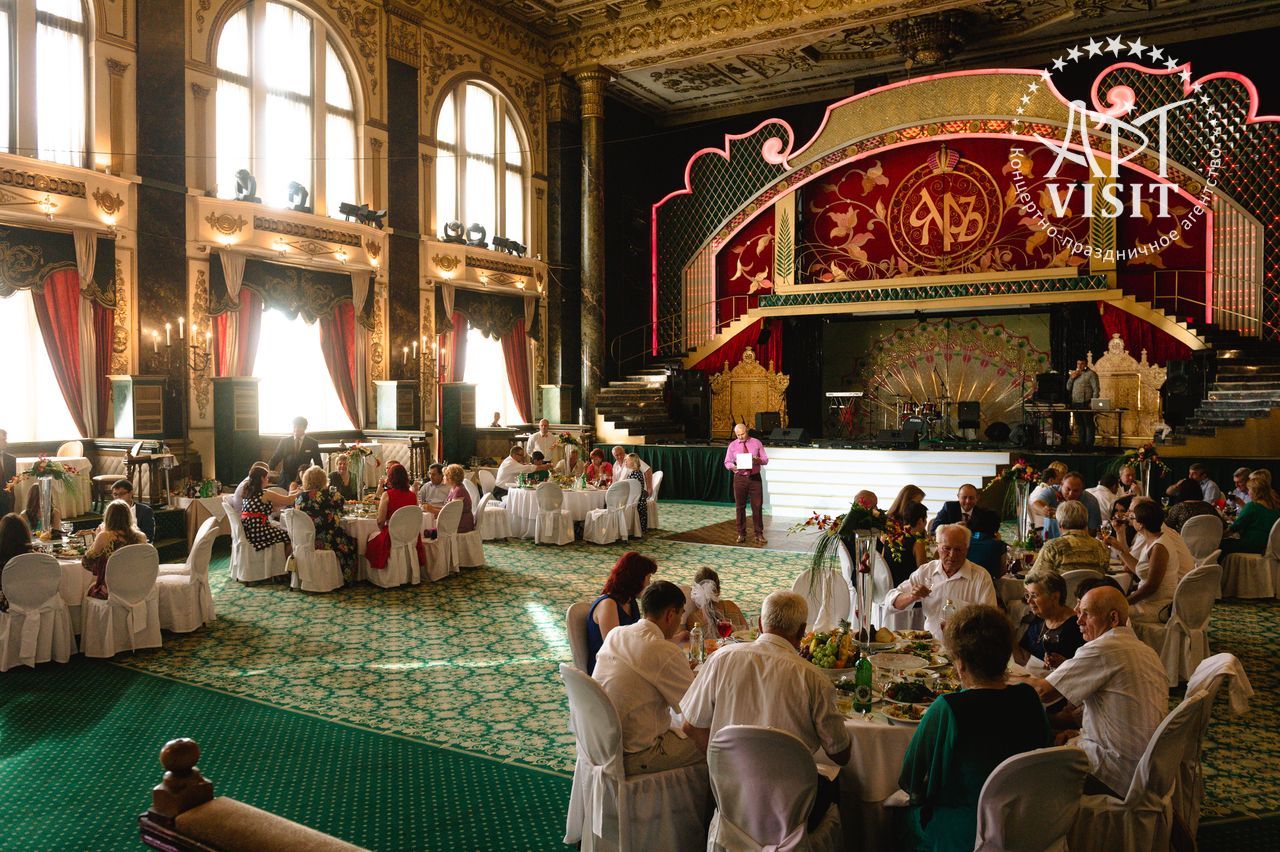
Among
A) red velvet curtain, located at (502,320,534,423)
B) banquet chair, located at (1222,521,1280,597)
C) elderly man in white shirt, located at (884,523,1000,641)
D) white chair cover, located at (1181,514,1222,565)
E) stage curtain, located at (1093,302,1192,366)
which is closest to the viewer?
elderly man in white shirt, located at (884,523,1000,641)

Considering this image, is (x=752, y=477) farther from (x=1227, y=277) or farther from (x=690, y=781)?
(x=1227, y=277)

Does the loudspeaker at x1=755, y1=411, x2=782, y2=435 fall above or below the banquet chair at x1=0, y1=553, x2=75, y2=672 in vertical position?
above

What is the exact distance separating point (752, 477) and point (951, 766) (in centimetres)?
855

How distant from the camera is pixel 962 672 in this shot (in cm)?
281

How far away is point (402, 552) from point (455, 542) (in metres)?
0.77

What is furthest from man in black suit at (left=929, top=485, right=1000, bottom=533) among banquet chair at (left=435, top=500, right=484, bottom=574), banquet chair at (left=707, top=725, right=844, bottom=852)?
banquet chair at (left=435, top=500, right=484, bottom=574)

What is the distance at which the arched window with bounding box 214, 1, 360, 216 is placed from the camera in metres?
12.7

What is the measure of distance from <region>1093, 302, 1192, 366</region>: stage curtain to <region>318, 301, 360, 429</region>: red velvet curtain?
12.3 m

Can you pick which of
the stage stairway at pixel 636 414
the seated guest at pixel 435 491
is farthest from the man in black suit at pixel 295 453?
the stage stairway at pixel 636 414

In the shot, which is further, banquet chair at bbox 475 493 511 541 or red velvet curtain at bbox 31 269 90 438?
banquet chair at bbox 475 493 511 541

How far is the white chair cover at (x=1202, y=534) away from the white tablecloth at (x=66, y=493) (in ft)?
33.3

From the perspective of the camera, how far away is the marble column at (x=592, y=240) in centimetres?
1777

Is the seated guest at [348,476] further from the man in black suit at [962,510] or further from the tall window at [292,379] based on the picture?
the man in black suit at [962,510]

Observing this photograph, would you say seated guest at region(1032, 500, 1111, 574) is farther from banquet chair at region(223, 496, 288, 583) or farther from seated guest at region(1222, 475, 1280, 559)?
banquet chair at region(223, 496, 288, 583)
